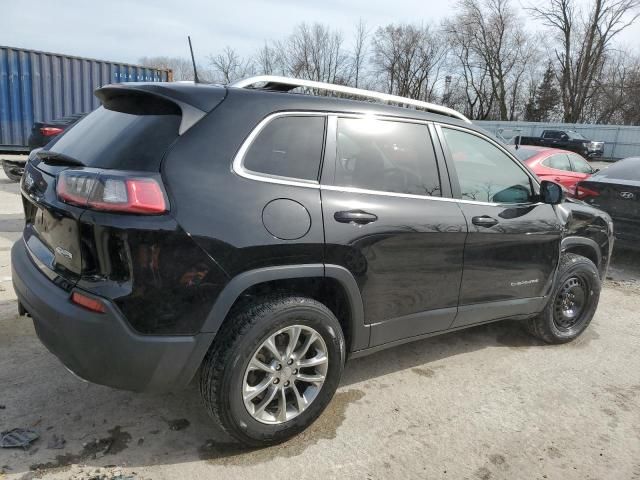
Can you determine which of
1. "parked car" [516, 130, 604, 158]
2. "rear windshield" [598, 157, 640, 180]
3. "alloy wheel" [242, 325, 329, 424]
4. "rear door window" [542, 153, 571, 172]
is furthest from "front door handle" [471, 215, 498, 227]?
"parked car" [516, 130, 604, 158]

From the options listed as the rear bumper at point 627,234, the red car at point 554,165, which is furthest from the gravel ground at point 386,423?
the red car at point 554,165

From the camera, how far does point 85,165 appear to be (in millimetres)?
2416

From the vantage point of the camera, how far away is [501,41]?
50969 mm

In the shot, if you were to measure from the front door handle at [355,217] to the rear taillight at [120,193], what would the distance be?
897 millimetres

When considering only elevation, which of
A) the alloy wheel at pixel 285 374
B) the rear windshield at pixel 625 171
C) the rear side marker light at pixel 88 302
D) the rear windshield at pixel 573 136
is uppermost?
the rear windshield at pixel 573 136

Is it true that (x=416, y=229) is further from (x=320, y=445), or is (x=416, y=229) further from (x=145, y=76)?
(x=145, y=76)

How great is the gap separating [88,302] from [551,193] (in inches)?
126

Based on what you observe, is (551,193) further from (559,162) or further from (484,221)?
(559,162)

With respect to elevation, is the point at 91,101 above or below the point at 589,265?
above

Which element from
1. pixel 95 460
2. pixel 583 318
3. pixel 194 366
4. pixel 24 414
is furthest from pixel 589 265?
pixel 24 414

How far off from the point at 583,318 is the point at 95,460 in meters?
3.91

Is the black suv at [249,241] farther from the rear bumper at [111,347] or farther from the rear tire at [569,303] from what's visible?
the rear tire at [569,303]

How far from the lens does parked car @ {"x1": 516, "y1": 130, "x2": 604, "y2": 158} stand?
27.8 m

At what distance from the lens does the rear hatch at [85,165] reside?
2264 millimetres
